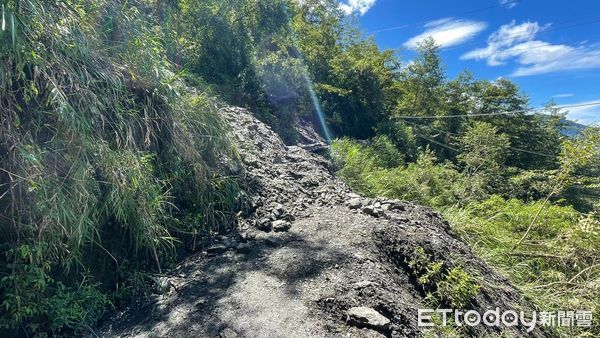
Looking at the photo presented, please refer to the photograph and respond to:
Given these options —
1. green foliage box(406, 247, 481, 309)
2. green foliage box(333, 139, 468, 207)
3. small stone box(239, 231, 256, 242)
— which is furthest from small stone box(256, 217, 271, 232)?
green foliage box(333, 139, 468, 207)

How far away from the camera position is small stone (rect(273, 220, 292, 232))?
316 cm

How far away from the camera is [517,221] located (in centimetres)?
487

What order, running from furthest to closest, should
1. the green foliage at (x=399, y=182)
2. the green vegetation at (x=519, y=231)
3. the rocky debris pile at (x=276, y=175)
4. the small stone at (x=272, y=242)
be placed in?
the green foliage at (x=399, y=182), the rocky debris pile at (x=276, y=175), the small stone at (x=272, y=242), the green vegetation at (x=519, y=231)

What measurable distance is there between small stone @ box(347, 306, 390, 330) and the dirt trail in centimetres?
2

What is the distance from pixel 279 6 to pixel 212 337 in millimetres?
6546

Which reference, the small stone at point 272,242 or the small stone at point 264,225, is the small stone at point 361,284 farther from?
the small stone at point 264,225

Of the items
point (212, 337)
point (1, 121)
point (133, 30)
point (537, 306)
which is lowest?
point (537, 306)

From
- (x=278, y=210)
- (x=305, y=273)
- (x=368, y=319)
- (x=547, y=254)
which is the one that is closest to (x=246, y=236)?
(x=278, y=210)

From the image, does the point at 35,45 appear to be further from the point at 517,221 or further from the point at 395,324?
the point at 517,221

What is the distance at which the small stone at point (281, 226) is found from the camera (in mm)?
3160

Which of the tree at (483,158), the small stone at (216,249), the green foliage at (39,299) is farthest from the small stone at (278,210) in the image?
the tree at (483,158)

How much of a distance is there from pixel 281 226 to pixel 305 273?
2.59 ft

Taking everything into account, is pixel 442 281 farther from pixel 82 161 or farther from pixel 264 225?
pixel 82 161

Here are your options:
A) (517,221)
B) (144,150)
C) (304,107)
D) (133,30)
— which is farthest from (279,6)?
(517,221)
